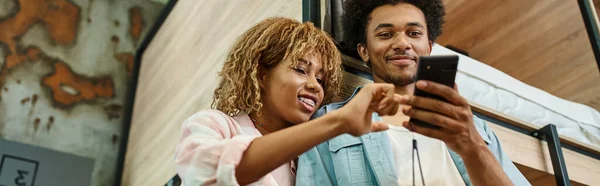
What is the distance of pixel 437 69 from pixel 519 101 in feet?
3.26

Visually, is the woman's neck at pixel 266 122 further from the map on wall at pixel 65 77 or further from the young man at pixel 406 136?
the map on wall at pixel 65 77

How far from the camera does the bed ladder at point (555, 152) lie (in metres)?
1.51

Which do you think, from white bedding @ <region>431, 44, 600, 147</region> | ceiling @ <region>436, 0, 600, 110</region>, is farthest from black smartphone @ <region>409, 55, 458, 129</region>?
ceiling @ <region>436, 0, 600, 110</region>

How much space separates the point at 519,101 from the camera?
1.72 metres

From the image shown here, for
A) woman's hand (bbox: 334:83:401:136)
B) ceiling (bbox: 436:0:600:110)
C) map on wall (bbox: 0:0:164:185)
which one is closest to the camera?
woman's hand (bbox: 334:83:401:136)

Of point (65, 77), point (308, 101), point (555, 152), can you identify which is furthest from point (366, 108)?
point (65, 77)

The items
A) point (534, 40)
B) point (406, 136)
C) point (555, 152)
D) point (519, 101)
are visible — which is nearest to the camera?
point (406, 136)

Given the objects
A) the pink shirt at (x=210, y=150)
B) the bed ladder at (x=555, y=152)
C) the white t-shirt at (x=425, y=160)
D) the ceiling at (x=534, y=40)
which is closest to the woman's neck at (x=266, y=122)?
the pink shirt at (x=210, y=150)

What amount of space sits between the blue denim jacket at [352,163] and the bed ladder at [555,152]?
0.39m

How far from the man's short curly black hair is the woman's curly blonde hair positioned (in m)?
0.21

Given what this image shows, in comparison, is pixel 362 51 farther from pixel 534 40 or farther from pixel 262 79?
pixel 534 40

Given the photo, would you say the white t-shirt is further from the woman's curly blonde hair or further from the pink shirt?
the pink shirt

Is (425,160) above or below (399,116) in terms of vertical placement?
below

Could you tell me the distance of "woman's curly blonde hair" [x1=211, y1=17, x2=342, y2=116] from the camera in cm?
109
